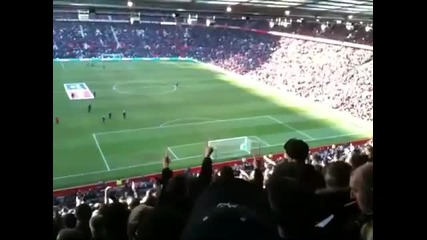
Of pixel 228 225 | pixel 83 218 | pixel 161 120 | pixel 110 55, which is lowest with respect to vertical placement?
pixel 83 218

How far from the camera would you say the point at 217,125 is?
42.7 ft

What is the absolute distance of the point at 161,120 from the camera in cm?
1321

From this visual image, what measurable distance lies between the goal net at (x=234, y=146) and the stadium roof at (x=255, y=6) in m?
3.21

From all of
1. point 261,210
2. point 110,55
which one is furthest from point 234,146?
point 261,210

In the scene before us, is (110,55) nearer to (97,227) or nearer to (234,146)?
(234,146)

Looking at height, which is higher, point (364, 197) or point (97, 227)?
point (364, 197)

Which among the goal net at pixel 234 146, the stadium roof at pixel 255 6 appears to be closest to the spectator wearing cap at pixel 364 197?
the stadium roof at pixel 255 6

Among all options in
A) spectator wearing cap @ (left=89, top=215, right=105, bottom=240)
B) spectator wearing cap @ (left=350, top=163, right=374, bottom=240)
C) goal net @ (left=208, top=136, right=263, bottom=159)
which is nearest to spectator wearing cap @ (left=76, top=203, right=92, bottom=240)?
spectator wearing cap @ (left=89, top=215, right=105, bottom=240)

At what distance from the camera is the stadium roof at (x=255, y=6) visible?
6414mm

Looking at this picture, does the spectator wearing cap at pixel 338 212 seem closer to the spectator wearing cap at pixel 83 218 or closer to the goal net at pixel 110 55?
the spectator wearing cap at pixel 83 218

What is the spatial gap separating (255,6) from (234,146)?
4100mm

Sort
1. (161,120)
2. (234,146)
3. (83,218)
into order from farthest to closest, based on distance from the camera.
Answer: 1. (161,120)
2. (234,146)
3. (83,218)
